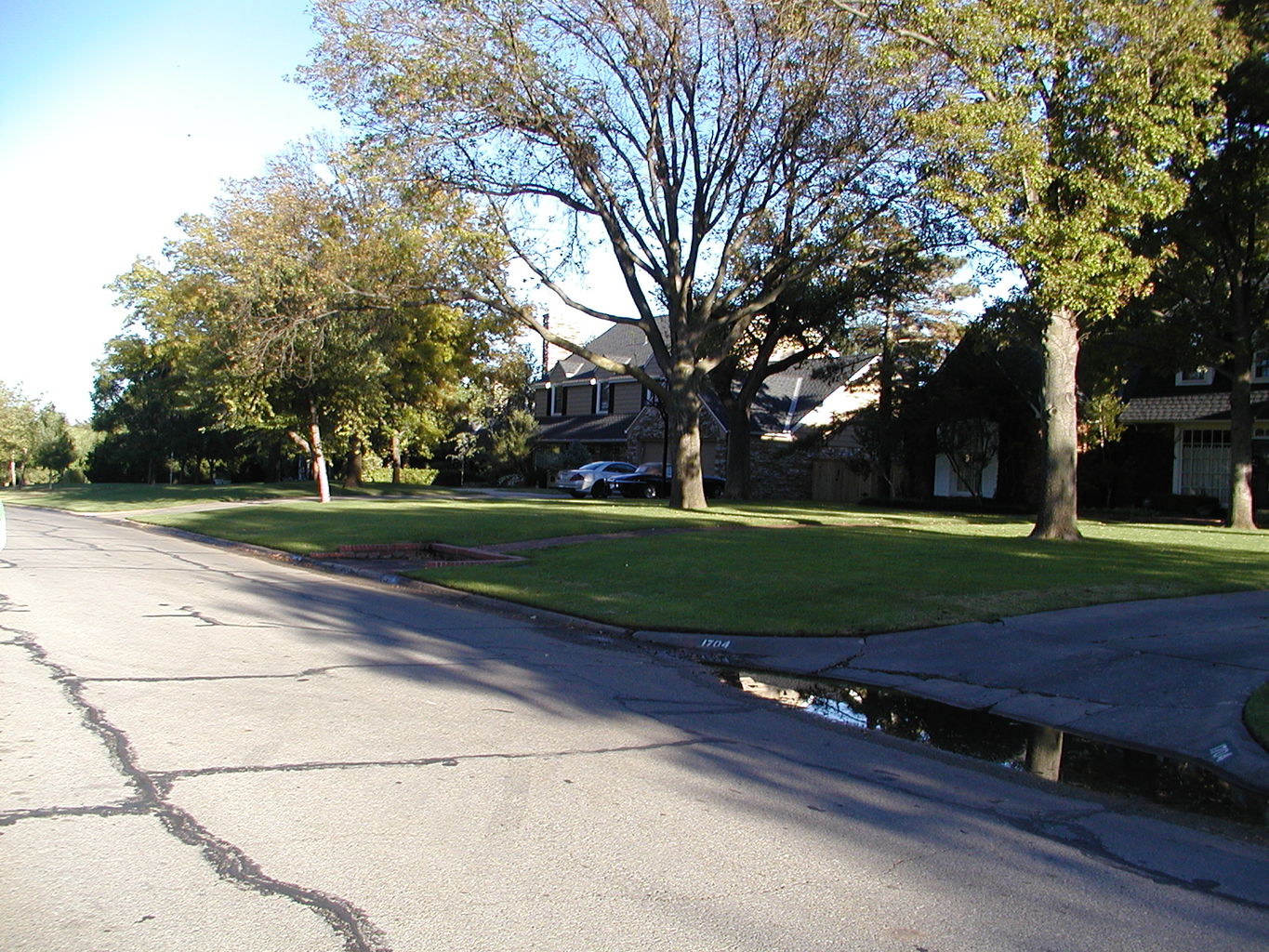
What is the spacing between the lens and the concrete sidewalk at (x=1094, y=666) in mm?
8102

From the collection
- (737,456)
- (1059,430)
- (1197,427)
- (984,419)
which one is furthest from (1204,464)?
(1059,430)

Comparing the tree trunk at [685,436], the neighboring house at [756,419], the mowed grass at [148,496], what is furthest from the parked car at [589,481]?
the tree trunk at [685,436]

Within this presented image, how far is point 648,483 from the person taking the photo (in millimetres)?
42438

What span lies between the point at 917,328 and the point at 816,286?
36.4 ft

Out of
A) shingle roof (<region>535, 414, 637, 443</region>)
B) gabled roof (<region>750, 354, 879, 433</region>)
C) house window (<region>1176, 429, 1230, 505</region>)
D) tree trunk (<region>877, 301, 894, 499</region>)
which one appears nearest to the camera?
house window (<region>1176, 429, 1230, 505</region>)

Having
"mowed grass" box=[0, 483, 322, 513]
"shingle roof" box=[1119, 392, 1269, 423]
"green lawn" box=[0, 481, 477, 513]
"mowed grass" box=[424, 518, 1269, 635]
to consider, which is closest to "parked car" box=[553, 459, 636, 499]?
"green lawn" box=[0, 481, 477, 513]

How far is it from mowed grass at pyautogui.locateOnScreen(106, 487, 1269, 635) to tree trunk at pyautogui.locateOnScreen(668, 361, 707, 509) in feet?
8.51

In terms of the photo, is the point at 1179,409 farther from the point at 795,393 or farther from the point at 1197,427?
the point at 795,393

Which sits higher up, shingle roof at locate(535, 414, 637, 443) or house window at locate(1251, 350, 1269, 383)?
house window at locate(1251, 350, 1269, 383)

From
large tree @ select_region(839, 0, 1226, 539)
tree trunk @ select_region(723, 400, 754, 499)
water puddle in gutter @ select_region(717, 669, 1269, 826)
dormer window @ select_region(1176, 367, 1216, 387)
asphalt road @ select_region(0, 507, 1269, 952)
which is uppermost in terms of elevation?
large tree @ select_region(839, 0, 1226, 539)

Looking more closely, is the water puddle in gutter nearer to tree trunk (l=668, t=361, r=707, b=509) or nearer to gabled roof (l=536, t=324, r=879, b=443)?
tree trunk (l=668, t=361, r=707, b=509)

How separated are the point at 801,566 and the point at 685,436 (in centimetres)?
1423

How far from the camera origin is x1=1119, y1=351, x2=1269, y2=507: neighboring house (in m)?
32.7

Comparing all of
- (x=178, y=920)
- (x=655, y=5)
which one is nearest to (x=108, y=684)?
(x=178, y=920)
